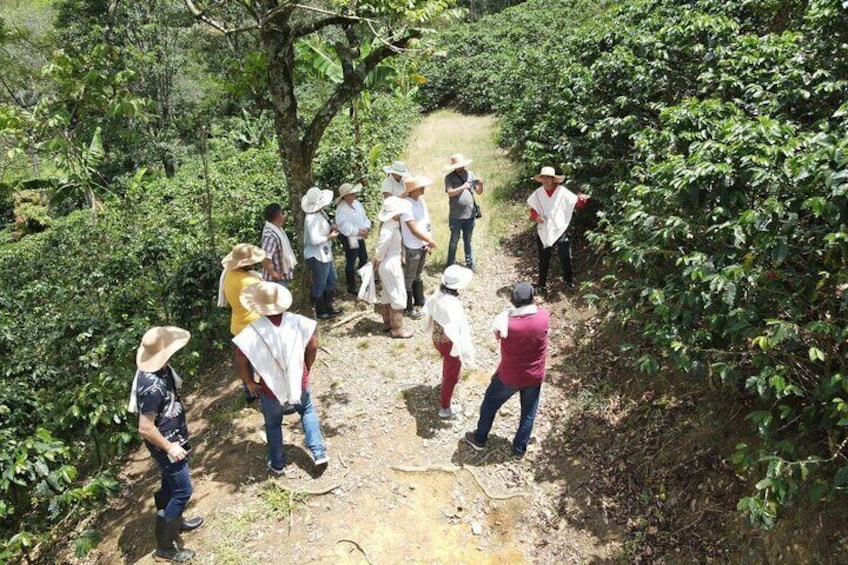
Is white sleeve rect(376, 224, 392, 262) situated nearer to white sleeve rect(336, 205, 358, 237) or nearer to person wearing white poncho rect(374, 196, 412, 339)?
person wearing white poncho rect(374, 196, 412, 339)

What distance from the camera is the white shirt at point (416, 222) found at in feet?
22.5

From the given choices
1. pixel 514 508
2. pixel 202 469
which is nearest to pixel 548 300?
pixel 514 508

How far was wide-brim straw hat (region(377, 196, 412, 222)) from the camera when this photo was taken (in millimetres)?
6715

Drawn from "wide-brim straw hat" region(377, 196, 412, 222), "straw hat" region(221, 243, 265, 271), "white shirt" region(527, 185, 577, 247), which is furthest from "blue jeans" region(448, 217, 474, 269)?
"straw hat" region(221, 243, 265, 271)

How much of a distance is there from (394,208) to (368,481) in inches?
128

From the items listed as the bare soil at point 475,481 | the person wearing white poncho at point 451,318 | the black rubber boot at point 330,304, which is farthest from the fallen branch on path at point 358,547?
the black rubber boot at point 330,304

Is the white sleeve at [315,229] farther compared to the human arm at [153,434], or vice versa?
the white sleeve at [315,229]

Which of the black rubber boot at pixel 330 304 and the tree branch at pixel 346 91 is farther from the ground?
the tree branch at pixel 346 91

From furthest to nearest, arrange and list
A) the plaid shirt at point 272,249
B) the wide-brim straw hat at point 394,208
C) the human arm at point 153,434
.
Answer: the wide-brim straw hat at point 394,208, the plaid shirt at point 272,249, the human arm at point 153,434

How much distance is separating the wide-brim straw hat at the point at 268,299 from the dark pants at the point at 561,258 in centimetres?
419

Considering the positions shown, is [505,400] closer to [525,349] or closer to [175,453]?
[525,349]

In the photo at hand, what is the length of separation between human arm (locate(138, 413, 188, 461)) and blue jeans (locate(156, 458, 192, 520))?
0.58 feet

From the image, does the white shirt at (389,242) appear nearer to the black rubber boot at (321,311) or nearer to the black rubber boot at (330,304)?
the black rubber boot at (330,304)

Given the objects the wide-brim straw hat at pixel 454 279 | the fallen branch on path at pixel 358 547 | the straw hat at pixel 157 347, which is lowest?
the fallen branch on path at pixel 358 547
